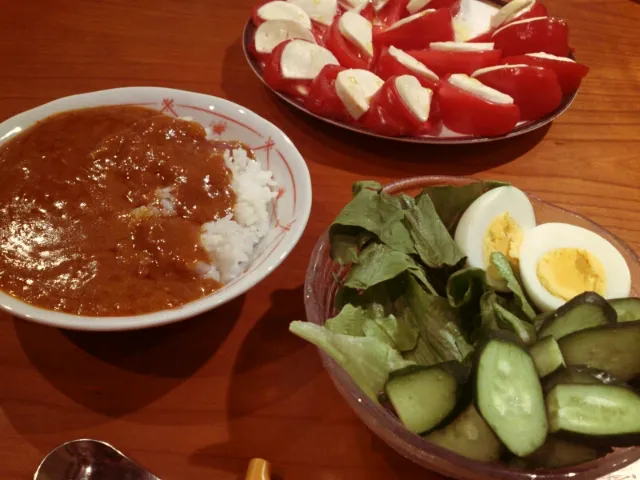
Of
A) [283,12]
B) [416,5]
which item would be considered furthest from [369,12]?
[283,12]

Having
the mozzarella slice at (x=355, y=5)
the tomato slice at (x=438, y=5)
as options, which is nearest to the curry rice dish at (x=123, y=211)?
the mozzarella slice at (x=355, y=5)

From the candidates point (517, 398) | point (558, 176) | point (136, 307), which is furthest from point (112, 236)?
point (558, 176)

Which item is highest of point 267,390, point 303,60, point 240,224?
point 303,60

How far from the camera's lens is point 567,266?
3.84ft

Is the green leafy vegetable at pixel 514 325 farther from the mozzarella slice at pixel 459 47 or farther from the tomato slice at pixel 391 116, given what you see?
the mozzarella slice at pixel 459 47

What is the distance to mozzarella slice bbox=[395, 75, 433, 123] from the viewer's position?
5.16 feet

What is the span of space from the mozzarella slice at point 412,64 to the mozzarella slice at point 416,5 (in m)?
0.35

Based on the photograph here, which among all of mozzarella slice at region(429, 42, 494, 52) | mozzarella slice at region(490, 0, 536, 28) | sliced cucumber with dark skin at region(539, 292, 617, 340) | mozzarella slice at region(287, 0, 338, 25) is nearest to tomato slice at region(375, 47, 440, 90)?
mozzarella slice at region(429, 42, 494, 52)

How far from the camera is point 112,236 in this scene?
116 cm

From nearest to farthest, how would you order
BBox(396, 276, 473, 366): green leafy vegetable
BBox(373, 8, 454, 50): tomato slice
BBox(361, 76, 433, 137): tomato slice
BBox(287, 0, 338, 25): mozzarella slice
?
BBox(396, 276, 473, 366): green leafy vegetable → BBox(361, 76, 433, 137): tomato slice → BBox(373, 8, 454, 50): tomato slice → BBox(287, 0, 338, 25): mozzarella slice

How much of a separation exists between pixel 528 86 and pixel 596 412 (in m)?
1.17

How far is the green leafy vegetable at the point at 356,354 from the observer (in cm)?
88

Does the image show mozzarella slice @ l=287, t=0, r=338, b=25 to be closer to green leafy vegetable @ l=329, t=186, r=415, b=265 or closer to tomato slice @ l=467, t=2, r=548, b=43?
tomato slice @ l=467, t=2, r=548, b=43

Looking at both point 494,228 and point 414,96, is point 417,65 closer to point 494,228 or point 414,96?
point 414,96
